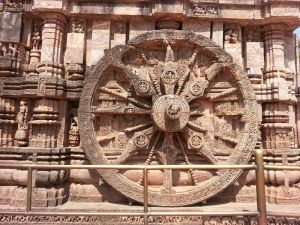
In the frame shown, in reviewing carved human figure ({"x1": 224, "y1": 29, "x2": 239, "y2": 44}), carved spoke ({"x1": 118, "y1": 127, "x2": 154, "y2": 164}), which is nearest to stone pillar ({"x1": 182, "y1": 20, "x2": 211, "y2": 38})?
carved human figure ({"x1": 224, "y1": 29, "x2": 239, "y2": 44})

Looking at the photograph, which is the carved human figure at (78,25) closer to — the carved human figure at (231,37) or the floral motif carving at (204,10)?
the floral motif carving at (204,10)

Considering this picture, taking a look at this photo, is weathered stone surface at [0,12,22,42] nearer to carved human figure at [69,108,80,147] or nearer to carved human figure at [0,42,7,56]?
carved human figure at [0,42,7,56]

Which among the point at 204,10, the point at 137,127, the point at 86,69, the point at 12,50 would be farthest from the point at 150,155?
the point at 12,50

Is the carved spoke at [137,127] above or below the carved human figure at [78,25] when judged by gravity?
below

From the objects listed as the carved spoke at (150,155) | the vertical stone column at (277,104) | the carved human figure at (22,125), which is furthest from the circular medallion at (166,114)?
the carved human figure at (22,125)

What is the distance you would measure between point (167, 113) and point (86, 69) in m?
1.96

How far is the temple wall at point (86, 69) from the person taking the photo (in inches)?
182

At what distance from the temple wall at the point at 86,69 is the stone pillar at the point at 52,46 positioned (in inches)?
0.8

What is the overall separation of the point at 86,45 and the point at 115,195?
3245 millimetres

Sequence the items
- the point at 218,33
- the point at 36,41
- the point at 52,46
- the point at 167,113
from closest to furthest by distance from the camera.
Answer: the point at 167,113, the point at 52,46, the point at 36,41, the point at 218,33

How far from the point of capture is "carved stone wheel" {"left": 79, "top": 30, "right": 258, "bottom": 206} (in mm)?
4559

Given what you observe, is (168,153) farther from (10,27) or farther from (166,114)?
(10,27)

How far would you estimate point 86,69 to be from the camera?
16.2 feet

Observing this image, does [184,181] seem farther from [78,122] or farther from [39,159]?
[39,159]
